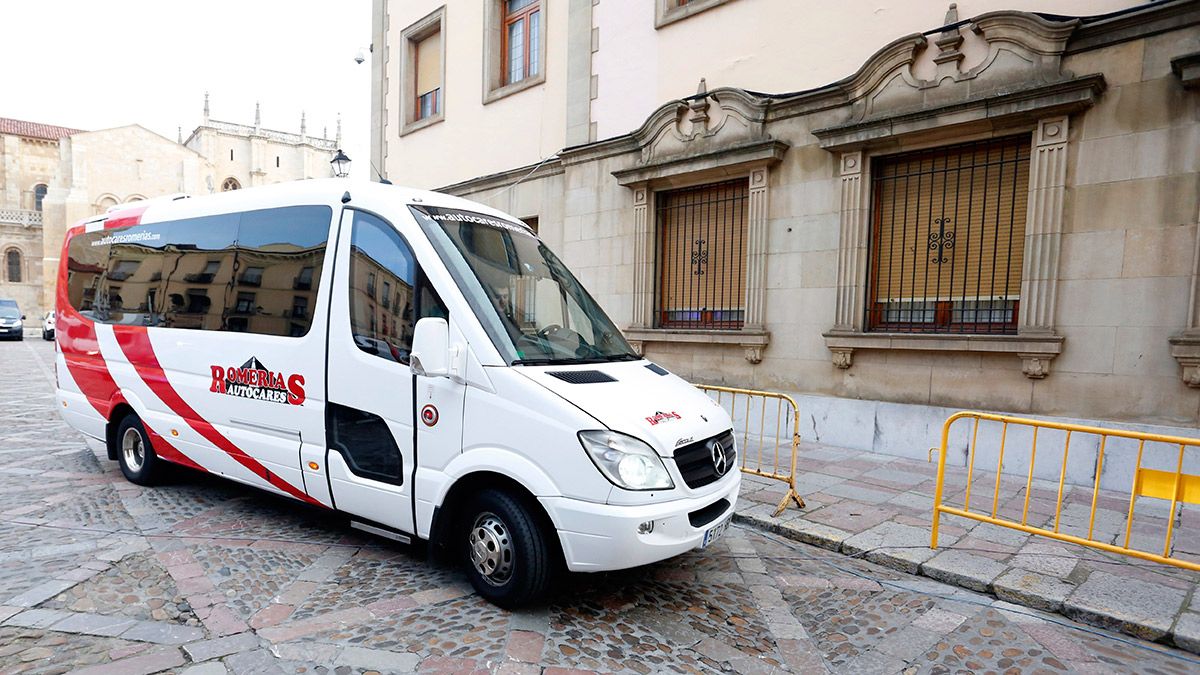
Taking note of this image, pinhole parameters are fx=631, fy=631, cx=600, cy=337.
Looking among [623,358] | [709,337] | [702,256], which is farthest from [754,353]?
[623,358]

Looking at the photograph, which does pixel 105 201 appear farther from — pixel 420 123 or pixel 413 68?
pixel 420 123

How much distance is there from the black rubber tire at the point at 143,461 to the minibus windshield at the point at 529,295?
3905 millimetres

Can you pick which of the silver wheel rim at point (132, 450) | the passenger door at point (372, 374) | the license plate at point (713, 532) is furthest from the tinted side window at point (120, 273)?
the license plate at point (713, 532)

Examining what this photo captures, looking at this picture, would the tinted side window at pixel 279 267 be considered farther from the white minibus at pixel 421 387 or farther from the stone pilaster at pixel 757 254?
the stone pilaster at pixel 757 254

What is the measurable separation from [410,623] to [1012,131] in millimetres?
7372

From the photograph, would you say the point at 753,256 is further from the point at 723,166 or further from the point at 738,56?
the point at 738,56

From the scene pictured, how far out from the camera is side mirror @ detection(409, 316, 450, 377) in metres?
3.57

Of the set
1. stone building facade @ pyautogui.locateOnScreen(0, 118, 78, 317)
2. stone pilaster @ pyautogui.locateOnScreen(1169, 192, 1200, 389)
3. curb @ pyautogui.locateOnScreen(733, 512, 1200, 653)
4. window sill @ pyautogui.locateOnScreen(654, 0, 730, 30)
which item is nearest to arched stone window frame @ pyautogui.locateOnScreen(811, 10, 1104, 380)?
stone pilaster @ pyautogui.locateOnScreen(1169, 192, 1200, 389)

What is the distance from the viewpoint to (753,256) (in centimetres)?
875

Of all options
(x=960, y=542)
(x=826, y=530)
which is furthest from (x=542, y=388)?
(x=960, y=542)

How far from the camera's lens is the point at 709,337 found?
9.24 metres

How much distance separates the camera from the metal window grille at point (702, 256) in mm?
9195

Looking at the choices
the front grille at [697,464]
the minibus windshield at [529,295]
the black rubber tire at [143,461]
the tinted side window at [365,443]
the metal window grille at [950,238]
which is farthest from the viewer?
the metal window grille at [950,238]

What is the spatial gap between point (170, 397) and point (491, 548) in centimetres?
366
